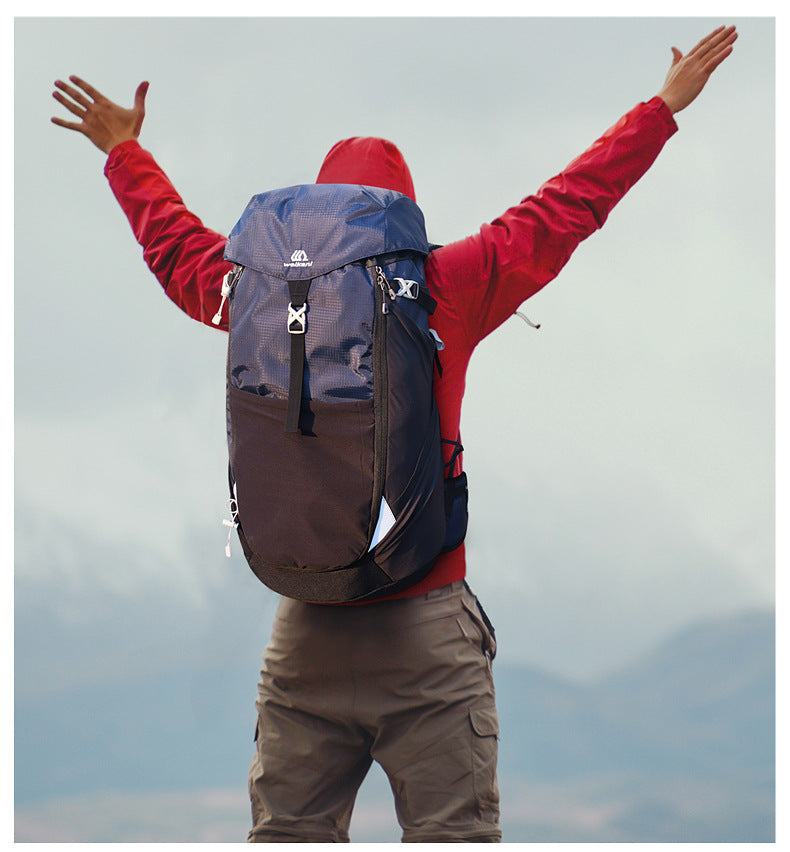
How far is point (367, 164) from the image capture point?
10.0ft

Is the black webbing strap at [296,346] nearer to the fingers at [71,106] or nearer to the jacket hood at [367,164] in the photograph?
the jacket hood at [367,164]

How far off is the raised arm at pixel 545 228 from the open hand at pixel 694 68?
59 mm

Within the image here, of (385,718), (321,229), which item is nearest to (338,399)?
(321,229)

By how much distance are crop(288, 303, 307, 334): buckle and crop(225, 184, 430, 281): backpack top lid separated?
0.09 m

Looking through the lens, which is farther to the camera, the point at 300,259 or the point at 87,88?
the point at 87,88

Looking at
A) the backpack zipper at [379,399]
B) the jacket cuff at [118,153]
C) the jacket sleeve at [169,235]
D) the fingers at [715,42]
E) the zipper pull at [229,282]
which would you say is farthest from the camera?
the jacket cuff at [118,153]

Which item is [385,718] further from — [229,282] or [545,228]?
[545,228]

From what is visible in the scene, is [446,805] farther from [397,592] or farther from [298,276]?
[298,276]

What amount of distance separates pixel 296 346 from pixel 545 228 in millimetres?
747

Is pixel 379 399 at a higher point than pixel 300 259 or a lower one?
lower

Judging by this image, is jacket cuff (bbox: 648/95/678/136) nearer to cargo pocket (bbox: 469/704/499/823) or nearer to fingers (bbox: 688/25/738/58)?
fingers (bbox: 688/25/738/58)

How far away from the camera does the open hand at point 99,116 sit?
3379 mm

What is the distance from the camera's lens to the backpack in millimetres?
2695

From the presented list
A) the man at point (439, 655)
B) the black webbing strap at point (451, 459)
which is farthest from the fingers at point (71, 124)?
the black webbing strap at point (451, 459)
